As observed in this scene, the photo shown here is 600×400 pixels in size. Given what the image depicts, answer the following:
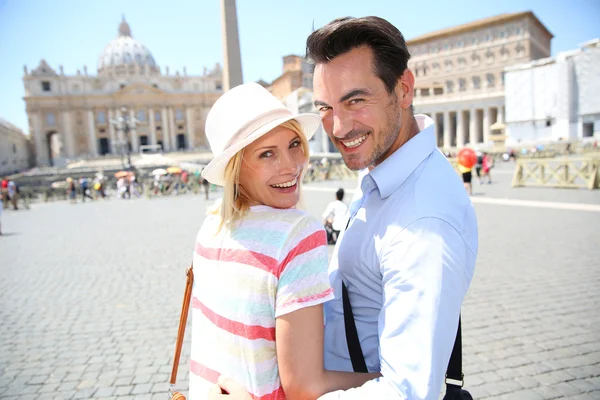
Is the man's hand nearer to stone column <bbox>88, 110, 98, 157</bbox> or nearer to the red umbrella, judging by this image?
the red umbrella

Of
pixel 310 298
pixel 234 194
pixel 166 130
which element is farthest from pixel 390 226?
pixel 166 130

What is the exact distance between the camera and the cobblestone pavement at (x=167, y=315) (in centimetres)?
341

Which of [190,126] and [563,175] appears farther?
[190,126]

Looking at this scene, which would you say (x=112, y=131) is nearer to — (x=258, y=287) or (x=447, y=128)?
(x=447, y=128)

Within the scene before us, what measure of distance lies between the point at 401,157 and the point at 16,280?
7978 millimetres

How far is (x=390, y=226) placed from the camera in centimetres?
117

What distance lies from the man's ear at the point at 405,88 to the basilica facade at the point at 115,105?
7634 centimetres

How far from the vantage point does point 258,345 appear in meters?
1.20

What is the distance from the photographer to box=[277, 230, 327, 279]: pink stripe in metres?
1.17

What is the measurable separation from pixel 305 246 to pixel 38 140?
288 ft

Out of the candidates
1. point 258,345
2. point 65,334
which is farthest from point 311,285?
point 65,334

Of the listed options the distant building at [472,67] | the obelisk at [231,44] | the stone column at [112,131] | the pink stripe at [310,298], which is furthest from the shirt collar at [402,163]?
the stone column at [112,131]

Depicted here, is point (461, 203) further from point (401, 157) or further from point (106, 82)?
point (106, 82)

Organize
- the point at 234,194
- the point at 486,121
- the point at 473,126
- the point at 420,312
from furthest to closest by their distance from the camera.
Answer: the point at 473,126
the point at 486,121
the point at 234,194
the point at 420,312
